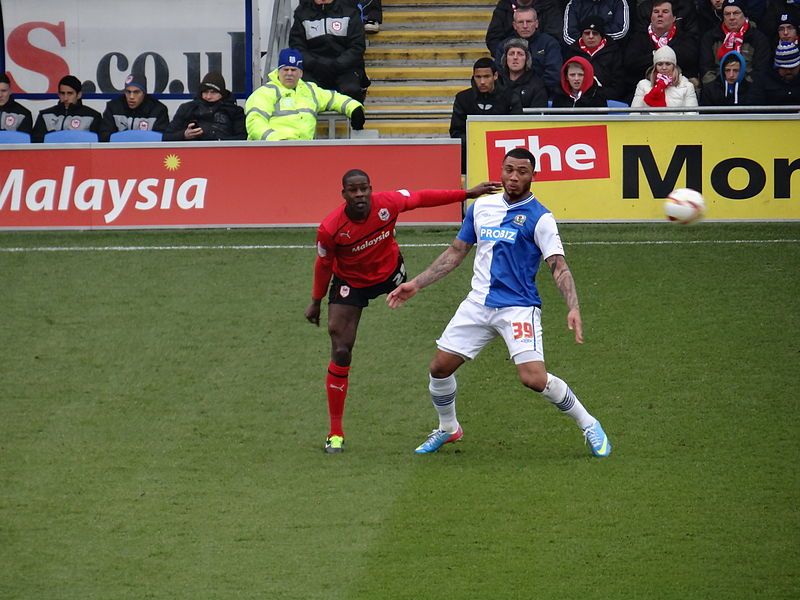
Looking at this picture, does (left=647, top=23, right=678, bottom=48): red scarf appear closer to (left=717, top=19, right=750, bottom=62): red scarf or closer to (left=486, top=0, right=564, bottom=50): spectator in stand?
(left=717, top=19, right=750, bottom=62): red scarf

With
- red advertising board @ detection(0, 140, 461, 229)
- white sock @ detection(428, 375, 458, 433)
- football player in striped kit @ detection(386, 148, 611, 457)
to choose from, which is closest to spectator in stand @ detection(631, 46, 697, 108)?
red advertising board @ detection(0, 140, 461, 229)

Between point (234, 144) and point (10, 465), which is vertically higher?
point (234, 144)

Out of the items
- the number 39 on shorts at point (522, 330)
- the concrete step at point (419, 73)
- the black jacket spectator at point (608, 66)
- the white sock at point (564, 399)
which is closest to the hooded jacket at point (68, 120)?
the concrete step at point (419, 73)

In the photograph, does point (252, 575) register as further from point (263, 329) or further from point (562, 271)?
point (263, 329)

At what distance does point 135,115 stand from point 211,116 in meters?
1.30

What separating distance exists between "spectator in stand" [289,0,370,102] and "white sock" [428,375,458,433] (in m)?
10.2

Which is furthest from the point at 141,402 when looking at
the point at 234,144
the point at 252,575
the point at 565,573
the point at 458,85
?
the point at 458,85

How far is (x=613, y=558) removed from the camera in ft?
25.1

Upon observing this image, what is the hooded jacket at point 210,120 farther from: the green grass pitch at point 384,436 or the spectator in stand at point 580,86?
the spectator in stand at point 580,86

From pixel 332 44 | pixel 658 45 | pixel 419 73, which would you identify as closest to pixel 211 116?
pixel 332 44

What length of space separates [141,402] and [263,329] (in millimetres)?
2151

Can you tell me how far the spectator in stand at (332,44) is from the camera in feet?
62.6

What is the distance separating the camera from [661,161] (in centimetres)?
1612

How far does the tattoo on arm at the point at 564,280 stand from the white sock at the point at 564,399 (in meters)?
0.59
